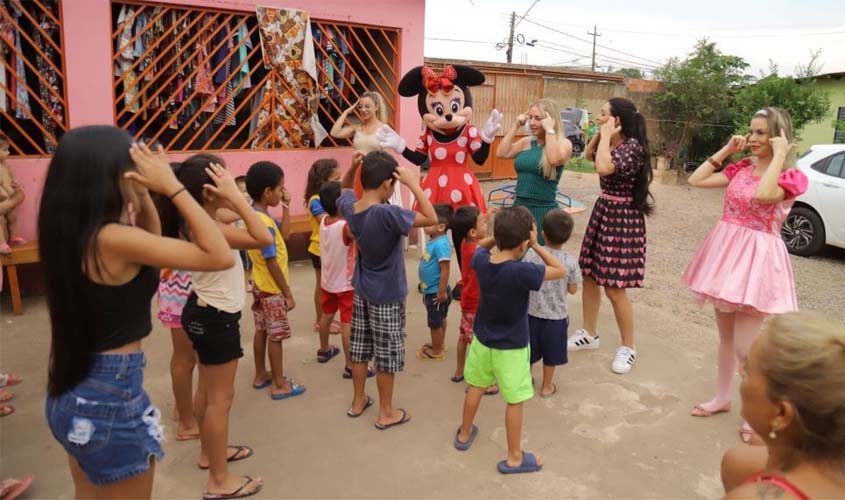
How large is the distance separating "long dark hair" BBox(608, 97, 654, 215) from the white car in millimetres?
4582

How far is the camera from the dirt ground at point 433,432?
9.13ft

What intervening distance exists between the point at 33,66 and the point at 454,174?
3.51 metres

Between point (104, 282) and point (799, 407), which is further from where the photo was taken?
point (104, 282)

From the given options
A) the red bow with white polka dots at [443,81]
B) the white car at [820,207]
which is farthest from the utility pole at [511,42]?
the red bow with white polka dots at [443,81]

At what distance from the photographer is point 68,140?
1.64 meters

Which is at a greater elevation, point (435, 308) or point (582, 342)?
point (435, 308)

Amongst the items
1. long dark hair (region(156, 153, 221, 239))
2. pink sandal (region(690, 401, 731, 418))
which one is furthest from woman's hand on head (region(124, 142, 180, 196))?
pink sandal (region(690, 401, 731, 418))

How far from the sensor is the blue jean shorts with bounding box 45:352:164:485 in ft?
5.53

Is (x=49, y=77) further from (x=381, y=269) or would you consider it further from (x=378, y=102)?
(x=381, y=269)

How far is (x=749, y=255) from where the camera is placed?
3.27 metres

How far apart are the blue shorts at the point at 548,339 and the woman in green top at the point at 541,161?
80 centimetres

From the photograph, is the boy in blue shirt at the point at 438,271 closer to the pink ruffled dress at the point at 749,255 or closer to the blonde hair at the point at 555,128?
the blonde hair at the point at 555,128

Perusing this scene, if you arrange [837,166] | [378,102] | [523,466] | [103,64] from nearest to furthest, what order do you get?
[523,466], [103,64], [378,102], [837,166]

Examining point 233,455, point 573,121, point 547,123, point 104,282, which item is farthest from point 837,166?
point 573,121
